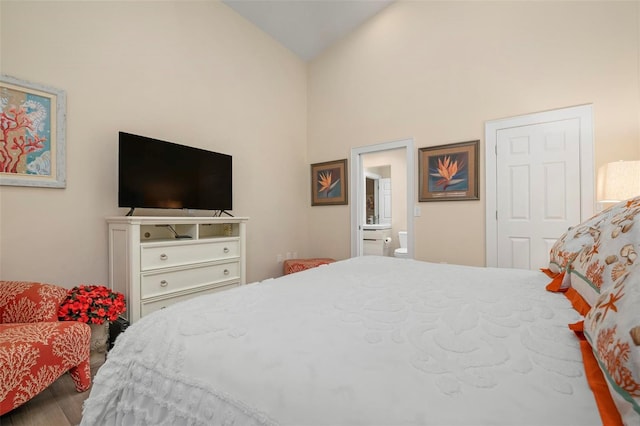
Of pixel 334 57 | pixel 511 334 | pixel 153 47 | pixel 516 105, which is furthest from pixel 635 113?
pixel 153 47

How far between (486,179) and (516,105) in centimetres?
77

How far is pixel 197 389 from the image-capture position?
68cm

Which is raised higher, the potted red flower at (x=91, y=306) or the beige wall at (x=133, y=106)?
the beige wall at (x=133, y=106)

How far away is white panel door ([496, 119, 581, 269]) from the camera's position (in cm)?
276

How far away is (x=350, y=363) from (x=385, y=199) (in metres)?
5.99

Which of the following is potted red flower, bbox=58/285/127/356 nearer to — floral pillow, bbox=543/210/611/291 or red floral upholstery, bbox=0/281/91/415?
red floral upholstery, bbox=0/281/91/415

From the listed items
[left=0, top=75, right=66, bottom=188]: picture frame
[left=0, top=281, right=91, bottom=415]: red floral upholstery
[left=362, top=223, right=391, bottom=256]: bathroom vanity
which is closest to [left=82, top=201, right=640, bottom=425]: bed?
[left=0, top=281, right=91, bottom=415]: red floral upholstery

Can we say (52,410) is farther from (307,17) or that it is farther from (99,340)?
(307,17)

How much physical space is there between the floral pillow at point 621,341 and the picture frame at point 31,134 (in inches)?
119

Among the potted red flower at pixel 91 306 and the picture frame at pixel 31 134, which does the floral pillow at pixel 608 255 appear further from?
the picture frame at pixel 31 134

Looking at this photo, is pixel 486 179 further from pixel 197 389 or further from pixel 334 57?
pixel 197 389

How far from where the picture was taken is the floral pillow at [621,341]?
1.41 feet

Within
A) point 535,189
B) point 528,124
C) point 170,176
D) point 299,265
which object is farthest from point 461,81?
point 170,176

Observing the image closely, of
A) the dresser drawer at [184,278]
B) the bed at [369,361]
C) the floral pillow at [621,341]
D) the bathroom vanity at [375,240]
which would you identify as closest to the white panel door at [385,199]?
the bathroom vanity at [375,240]
